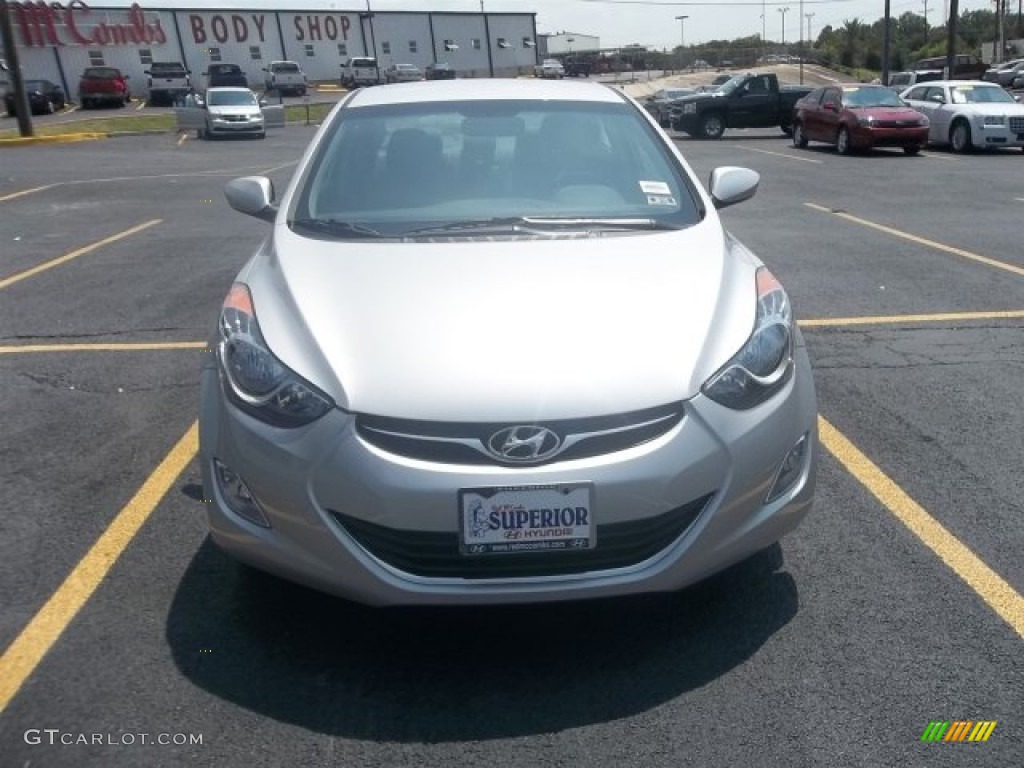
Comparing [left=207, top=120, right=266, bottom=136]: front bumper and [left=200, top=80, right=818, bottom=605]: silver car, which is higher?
[left=200, top=80, right=818, bottom=605]: silver car

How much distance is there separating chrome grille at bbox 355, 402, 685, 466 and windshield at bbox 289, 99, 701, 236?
129 centimetres

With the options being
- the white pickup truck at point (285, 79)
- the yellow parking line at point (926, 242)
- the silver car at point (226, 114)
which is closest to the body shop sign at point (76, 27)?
the white pickup truck at point (285, 79)

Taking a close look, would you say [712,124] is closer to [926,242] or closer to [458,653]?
[926,242]

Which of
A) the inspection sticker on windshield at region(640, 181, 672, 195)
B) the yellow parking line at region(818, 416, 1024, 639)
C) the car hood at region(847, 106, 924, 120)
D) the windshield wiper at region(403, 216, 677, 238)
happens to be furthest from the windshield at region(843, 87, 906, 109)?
the windshield wiper at region(403, 216, 677, 238)

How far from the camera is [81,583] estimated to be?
12.0 feet

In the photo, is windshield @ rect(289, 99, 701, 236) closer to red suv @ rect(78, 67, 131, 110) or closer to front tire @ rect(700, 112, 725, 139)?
front tire @ rect(700, 112, 725, 139)

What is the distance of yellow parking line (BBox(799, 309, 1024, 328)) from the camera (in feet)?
23.1

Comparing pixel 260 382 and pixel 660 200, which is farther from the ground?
pixel 660 200

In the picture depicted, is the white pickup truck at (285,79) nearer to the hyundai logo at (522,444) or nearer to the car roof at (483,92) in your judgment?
the car roof at (483,92)

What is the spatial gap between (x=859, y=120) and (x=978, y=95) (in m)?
3.19

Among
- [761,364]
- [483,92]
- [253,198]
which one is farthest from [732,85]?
[761,364]

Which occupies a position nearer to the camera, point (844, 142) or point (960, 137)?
point (960, 137)

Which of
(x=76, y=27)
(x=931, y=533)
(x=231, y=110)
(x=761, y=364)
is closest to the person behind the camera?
(x=761, y=364)

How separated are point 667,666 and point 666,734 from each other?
318mm
